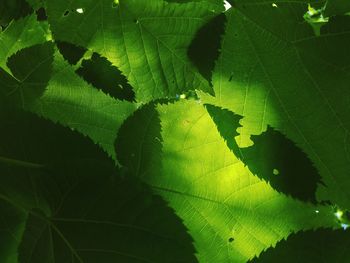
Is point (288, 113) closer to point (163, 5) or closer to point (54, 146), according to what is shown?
point (163, 5)

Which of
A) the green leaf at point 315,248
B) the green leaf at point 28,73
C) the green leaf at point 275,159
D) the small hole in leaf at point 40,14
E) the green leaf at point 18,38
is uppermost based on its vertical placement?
the small hole in leaf at point 40,14

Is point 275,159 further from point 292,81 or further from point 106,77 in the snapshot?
point 106,77

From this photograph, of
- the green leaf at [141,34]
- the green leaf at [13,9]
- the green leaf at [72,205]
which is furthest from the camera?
Result: the green leaf at [13,9]

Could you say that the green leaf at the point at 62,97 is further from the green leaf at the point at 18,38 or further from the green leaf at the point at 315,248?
the green leaf at the point at 315,248

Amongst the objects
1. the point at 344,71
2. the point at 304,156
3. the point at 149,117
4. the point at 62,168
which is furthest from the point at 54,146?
the point at 344,71

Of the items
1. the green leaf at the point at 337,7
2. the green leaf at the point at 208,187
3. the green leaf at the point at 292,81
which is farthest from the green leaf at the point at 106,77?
the green leaf at the point at 337,7

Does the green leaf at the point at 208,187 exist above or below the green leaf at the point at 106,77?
below

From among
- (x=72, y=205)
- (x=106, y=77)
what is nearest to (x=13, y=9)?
(x=106, y=77)
